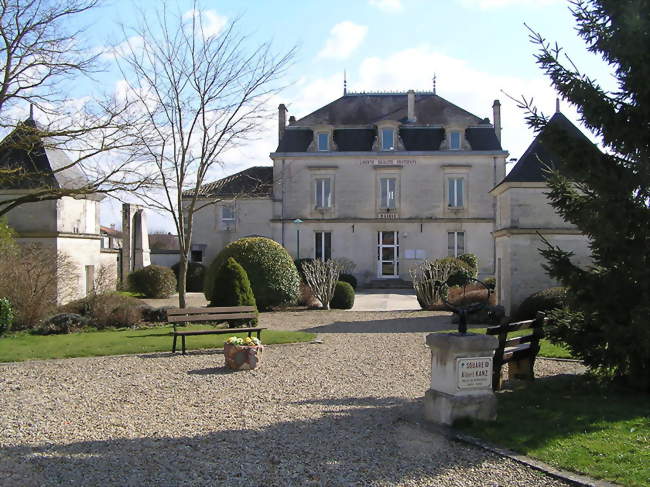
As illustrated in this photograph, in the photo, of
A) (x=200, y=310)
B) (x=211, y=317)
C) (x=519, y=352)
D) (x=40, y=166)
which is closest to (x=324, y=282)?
(x=211, y=317)

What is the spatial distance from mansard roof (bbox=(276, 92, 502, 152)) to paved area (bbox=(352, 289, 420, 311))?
8.55 metres

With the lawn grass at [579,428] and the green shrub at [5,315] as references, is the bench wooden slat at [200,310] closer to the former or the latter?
the green shrub at [5,315]

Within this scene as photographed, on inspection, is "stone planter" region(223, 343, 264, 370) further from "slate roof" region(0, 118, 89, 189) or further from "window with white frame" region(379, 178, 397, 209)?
"window with white frame" region(379, 178, 397, 209)

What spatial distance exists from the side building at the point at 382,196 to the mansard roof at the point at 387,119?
79mm

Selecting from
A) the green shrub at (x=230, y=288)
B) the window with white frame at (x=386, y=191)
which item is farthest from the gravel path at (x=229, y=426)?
the window with white frame at (x=386, y=191)

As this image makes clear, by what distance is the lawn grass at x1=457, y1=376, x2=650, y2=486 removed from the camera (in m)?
5.33

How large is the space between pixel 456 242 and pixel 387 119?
25.9ft

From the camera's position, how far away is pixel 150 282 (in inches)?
1027

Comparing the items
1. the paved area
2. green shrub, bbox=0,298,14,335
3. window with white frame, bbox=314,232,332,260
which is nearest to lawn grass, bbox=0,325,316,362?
green shrub, bbox=0,298,14,335

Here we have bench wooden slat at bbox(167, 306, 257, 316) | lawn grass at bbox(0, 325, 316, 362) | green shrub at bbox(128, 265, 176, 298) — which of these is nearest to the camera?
lawn grass at bbox(0, 325, 316, 362)

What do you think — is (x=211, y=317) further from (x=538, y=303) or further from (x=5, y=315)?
(x=538, y=303)

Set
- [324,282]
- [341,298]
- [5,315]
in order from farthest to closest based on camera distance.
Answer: [341,298] → [324,282] → [5,315]

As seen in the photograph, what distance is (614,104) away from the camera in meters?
7.77

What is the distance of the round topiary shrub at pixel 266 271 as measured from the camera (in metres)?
20.0
